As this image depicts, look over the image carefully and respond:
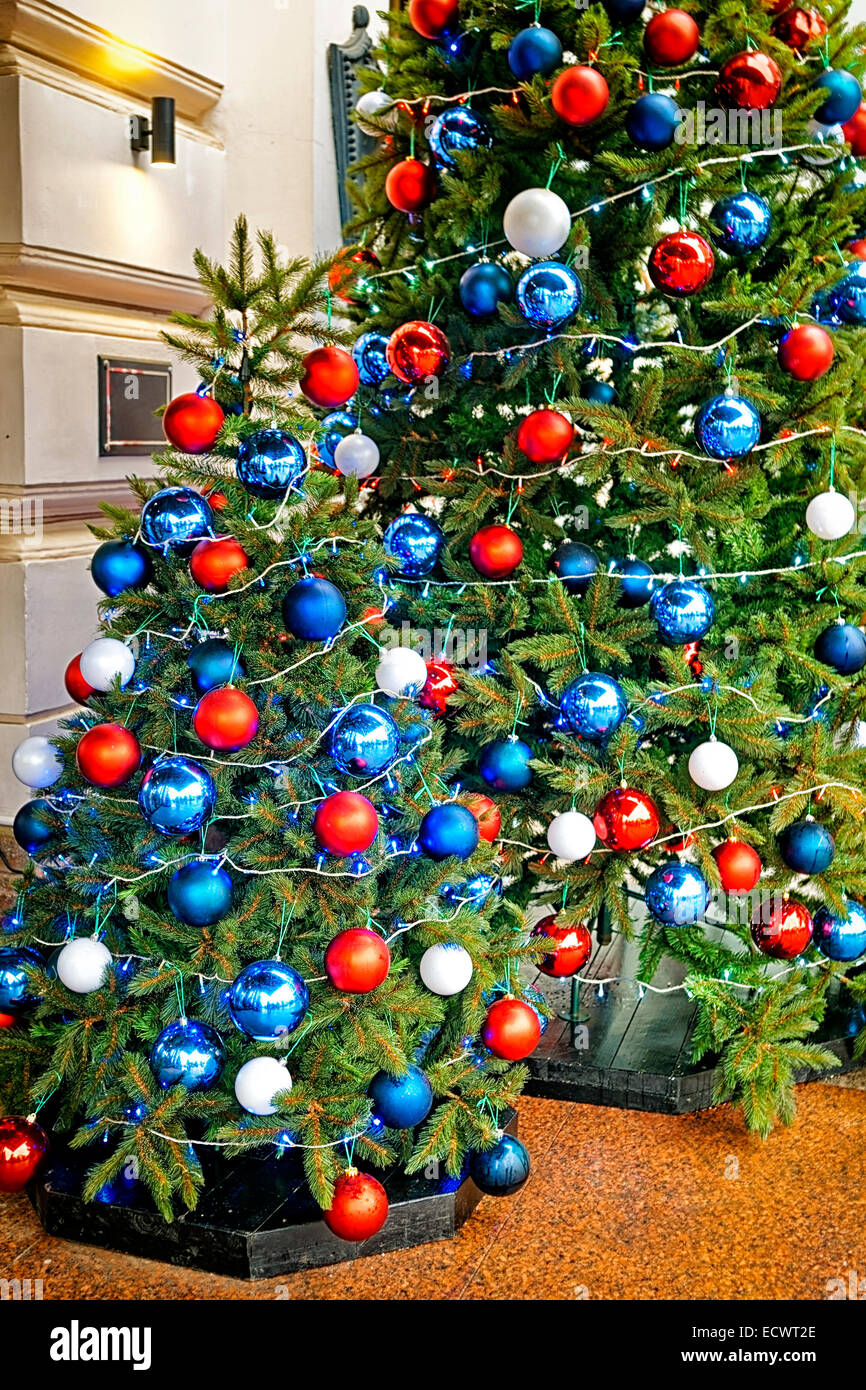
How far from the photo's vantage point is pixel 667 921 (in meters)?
2.31

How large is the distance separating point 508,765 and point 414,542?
0.53 meters

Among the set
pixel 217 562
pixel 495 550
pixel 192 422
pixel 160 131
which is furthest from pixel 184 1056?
pixel 160 131

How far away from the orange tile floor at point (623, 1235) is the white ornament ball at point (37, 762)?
0.81m

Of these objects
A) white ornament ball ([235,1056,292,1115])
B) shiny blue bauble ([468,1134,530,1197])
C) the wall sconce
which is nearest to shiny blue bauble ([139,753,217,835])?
white ornament ball ([235,1056,292,1115])

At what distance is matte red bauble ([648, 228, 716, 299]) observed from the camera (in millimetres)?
2268

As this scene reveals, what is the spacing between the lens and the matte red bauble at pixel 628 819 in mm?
2291

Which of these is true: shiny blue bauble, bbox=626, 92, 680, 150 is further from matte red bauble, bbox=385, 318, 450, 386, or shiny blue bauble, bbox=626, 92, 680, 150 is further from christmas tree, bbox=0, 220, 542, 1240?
christmas tree, bbox=0, 220, 542, 1240

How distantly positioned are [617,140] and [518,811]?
1.44 meters

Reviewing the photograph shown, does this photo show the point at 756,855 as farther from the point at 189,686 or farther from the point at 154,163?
the point at 154,163

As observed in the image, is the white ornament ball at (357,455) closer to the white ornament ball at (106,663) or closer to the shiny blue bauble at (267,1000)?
the white ornament ball at (106,663)

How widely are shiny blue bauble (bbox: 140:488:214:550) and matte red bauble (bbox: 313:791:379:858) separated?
1.85ft

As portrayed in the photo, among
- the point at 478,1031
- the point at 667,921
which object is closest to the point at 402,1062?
the point at 478,1031

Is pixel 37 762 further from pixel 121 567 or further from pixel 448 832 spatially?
pixel 448 832

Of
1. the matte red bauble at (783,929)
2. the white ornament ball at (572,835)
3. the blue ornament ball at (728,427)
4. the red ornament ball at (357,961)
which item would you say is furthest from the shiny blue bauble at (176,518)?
the matte red bauble at (783,929)
